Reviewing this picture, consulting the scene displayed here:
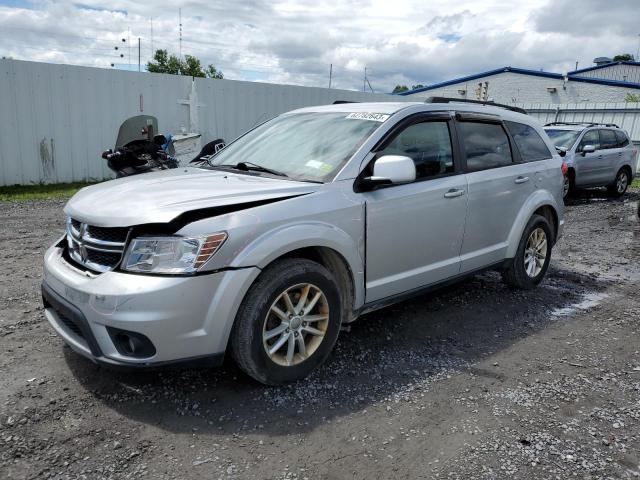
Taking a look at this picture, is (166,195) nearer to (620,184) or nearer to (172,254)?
(172,254)

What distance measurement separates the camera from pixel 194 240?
2898mm

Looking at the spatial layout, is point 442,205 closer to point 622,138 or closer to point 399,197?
point 399,197

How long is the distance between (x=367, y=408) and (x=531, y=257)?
308cm

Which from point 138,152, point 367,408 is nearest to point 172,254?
point 367,408

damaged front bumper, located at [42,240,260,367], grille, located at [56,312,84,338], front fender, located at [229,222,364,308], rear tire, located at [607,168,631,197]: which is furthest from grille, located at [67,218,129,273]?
rear tire, located at [607,168,631,197]

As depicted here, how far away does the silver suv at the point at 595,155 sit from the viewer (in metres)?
12.3

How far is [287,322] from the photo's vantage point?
130 inches

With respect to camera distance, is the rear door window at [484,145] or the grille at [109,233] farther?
the rear door window at [484,145]

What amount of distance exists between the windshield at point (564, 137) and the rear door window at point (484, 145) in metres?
8.43

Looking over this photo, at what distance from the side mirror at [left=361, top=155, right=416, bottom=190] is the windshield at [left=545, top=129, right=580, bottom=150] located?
1030cm

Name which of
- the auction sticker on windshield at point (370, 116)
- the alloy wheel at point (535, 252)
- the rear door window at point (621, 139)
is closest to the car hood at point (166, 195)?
the auction sticker on windshield at point (370, 116)

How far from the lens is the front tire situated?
309 cm

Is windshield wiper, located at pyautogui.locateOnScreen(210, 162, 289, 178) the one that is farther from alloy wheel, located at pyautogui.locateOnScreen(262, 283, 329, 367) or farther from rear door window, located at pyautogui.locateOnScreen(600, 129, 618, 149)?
rear door window, located at pyautogui.locateOnScreen(600, 129, 618, 149)

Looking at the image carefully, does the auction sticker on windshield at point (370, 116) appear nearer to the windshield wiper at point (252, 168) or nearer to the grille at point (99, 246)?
the windshield wiper at point (252, 168)
